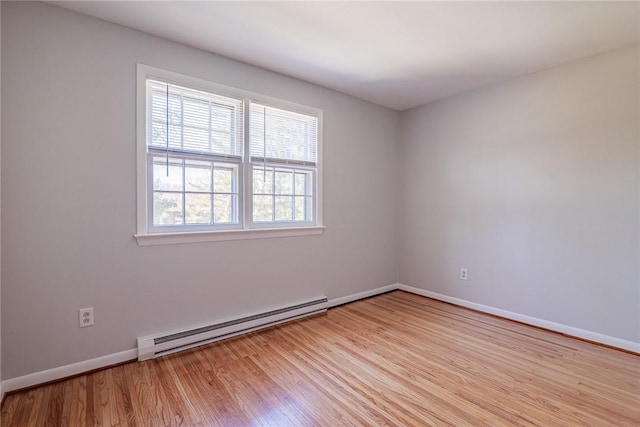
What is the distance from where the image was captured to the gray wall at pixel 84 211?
1828 millimetres

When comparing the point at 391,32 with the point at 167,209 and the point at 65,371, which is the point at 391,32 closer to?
the point at 167,209

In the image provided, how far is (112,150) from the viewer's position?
2.12 m

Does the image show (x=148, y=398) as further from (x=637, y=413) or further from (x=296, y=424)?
(x=637, y=413)

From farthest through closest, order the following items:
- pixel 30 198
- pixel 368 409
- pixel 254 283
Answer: pixel 254 283, pixel 30 198, pixel 368 409

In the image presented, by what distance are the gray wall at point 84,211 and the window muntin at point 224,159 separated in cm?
15

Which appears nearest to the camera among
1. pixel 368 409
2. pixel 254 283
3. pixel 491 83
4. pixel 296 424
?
pixel 296 424

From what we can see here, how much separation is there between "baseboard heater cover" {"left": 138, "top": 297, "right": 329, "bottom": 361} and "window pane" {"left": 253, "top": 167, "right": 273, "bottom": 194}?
1175 millimetres

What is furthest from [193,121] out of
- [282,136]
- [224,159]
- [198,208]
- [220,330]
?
[220,330]

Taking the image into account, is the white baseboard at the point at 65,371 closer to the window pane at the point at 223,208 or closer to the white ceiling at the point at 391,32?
the window pane at the point at 223,208

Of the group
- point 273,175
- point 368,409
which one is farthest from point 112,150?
point 368,409


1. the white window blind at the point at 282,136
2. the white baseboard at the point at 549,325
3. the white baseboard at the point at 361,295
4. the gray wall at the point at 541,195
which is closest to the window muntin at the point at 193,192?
the white window blind at the point at 282,136

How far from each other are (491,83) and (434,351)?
2.77 metres

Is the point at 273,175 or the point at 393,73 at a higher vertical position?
the point at 393,73

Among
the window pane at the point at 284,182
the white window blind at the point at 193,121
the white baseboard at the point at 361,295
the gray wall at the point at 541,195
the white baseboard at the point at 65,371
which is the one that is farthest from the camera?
the white baseboard at the point at 361,295
